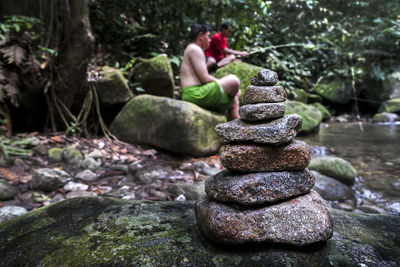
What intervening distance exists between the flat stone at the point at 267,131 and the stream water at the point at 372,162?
2.27 meters

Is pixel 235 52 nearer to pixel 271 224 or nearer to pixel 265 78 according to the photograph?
pixel 265 78

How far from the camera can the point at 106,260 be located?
1271mm

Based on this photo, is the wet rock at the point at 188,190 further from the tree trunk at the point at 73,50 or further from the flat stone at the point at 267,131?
the tree trunk at the point at 73,50

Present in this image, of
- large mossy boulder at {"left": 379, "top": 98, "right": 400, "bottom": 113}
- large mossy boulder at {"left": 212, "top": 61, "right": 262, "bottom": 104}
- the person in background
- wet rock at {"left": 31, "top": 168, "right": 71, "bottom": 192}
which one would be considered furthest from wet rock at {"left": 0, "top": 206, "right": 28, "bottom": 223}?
large mossy boulder at {"left": 379, "top": 98, "right": 400, "bottom": 113}

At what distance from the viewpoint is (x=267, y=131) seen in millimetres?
1430

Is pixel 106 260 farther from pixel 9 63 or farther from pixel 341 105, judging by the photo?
pixel 341 105

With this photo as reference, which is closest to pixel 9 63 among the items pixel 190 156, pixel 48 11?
pixel 48 11

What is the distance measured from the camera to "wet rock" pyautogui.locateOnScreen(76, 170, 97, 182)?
123 inches

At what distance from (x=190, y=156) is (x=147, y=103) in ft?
3.90

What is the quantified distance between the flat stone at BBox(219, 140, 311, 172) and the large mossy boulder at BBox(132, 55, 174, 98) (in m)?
4.33

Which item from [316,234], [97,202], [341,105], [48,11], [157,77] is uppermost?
[48,11]

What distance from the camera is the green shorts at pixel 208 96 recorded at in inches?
179

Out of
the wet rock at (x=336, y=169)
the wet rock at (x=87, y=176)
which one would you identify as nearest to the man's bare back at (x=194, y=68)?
the wet rock at (x=336, y=169)

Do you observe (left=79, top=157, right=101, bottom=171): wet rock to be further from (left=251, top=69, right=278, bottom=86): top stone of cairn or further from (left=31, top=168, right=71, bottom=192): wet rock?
(left=251, top=69, right=278, bottom=86): top stone of cairn
